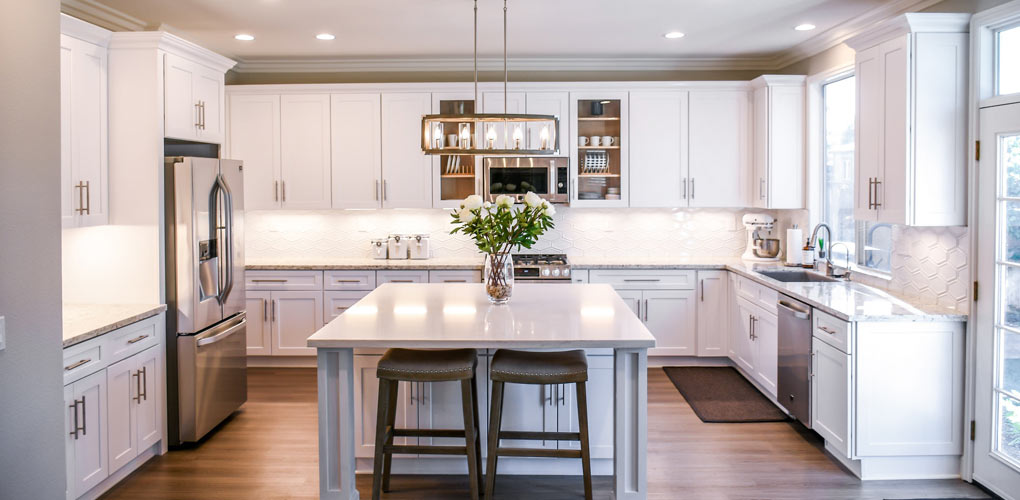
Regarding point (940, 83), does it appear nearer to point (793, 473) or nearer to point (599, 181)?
point (793, 473)

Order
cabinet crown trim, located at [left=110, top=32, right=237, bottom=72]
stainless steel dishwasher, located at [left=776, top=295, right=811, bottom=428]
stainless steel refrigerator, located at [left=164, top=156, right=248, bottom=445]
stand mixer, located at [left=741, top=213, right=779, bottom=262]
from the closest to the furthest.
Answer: cabinet crown trim, located at [left=110, top=32, right=237, bottom=72]
stainless steel refrigerator, located at [left=164, top=156, right=248, bottom=445]
stainless steel dishwasher, located at [left=776, top=295, right=811, bottom=428]
stand mixer, located at [left=741, top=213, right=779, bottom=262]

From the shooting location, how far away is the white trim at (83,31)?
11.5 feet

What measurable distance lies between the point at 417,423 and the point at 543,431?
629 mm

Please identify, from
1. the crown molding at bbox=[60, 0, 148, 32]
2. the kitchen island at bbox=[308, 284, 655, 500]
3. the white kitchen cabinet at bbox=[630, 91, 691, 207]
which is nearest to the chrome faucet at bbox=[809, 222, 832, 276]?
the white kitchen cabinet at bbox=[630, 91, 691, 207]

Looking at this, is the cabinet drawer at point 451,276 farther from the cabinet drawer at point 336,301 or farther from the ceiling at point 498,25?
the ceiling at point 498,25

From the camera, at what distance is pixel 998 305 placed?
3324 mm

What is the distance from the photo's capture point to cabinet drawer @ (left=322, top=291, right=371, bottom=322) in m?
5.84

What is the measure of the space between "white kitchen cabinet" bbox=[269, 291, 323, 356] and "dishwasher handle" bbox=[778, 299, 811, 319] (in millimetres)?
3535

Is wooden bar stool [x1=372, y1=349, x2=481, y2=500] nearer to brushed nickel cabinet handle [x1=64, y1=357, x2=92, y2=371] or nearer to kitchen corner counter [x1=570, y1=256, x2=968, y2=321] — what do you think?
brushed nickel cabinet handle [x1=64, y1=357, x2=92, y2=371]

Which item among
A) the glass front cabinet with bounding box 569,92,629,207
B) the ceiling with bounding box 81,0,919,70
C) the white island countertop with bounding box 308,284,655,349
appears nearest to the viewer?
the white island countertop with bounding box 308,284,655,349

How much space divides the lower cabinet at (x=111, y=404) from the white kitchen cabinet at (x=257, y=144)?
2.35 metres

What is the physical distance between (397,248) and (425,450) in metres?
3.03

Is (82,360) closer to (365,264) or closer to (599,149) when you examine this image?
(365,264)

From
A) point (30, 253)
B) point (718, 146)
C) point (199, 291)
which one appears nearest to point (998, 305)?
point (718, 146)
